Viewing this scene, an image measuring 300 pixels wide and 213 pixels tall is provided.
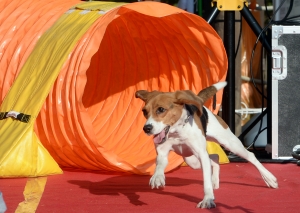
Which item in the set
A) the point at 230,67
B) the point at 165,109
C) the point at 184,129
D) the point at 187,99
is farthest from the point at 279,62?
the point at 165,109

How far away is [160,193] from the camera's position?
755 centimetres

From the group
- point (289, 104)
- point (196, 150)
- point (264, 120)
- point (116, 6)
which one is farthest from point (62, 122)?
point (264, 120)

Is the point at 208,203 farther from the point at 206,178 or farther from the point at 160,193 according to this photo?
the point at 160,193

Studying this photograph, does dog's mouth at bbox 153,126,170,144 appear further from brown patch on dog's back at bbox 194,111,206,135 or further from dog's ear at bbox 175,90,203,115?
brown patch on dog's back at bbox 194,111,206,135

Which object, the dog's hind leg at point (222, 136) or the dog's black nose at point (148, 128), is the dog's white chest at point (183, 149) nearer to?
the dog's hind leg at point (222, 136)

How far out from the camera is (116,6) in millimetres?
8758

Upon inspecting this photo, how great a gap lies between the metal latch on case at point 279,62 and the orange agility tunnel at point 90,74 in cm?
66

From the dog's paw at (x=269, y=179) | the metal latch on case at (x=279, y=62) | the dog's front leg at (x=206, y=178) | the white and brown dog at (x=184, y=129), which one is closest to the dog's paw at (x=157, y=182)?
the white and brown dog at (x=184, y=129)

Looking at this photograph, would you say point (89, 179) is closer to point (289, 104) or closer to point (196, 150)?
point (196, 150)

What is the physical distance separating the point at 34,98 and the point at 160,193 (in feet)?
6.34

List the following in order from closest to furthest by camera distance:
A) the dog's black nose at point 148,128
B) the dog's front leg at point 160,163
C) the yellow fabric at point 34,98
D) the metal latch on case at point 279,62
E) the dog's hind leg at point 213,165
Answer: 1. the dog's black nose at point 148,128
2. the dog's front leg at point 160,163
3. the dog's hind leg at point 213,165
4. the yellow fabric at point 34,98
5. the metal latch on case at point 279,62

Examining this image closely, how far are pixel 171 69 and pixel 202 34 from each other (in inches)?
44.4

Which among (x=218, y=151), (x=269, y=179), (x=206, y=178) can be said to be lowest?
(x=218, y=151)

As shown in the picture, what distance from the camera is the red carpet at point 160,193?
6.89 meters
